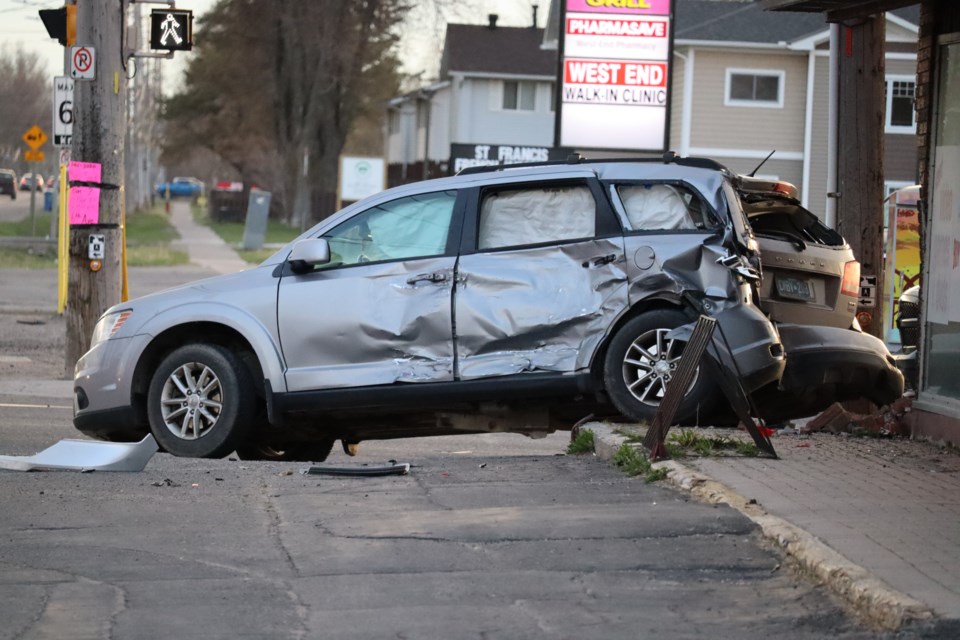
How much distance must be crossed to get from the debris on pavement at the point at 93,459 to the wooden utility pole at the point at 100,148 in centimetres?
615

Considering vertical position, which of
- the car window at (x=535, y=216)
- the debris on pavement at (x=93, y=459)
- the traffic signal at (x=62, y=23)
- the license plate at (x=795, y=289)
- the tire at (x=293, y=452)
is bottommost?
the tire at (x=293, y=452)

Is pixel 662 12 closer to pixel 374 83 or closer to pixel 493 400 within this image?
pixel 493 400

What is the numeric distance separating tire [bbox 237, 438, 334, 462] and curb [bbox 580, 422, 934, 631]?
2942mm

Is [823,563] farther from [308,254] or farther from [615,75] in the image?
[615,75]

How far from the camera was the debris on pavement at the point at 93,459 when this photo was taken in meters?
8.15

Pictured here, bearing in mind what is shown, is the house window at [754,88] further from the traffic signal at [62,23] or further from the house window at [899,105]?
the traffic signal at [62,23]

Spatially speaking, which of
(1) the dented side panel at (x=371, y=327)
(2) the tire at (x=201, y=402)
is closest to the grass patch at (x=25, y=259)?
(2) the tire at (x=201, y=402)

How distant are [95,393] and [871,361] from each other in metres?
4.95

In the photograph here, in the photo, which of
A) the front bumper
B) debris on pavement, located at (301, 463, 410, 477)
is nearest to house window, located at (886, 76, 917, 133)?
the front bumper

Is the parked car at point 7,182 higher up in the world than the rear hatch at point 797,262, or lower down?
higher up

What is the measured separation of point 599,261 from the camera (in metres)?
8.42

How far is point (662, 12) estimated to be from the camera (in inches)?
805

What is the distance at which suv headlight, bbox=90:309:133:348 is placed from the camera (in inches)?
357

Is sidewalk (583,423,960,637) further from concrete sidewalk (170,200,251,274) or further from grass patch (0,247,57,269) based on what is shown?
grass patch (0,247,57,269)
